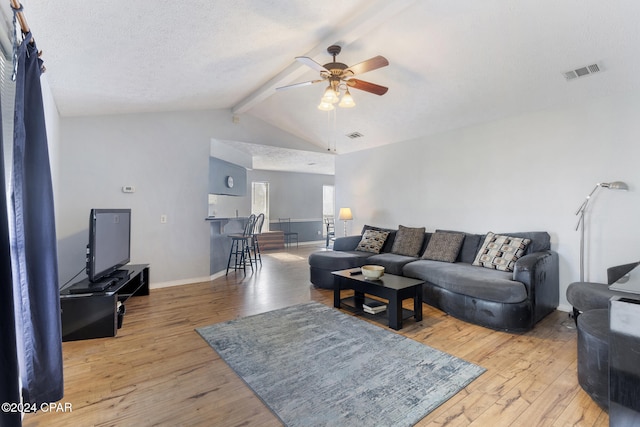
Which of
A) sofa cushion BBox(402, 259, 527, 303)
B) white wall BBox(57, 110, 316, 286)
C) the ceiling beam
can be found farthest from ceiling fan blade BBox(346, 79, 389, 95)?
white wall BBox(57, 110, 316, 286)

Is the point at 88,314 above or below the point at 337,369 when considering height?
above

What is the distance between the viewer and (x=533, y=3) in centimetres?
234

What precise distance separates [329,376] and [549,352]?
1835 millimetres

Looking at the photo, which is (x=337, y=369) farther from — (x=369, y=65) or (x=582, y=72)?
(x=582, y=72)

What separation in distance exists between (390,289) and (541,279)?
1534 mm

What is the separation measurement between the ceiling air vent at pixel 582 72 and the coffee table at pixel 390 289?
2503mm

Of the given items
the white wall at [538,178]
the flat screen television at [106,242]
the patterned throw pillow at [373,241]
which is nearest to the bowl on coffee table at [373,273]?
the patterned throw pillow at [373,241]

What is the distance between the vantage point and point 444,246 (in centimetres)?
428

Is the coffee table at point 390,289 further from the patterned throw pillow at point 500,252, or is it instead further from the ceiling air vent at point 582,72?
the ceiling air vent at point 582,72

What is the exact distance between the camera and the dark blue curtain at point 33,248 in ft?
4.99

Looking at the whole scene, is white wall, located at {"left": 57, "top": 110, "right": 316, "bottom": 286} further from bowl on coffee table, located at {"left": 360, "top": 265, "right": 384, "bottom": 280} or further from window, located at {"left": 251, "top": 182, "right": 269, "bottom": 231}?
window, located at {"left": 251, "top": 182, "right": 269, "bottom": 231}

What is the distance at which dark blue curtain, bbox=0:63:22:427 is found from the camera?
1158 millimetres

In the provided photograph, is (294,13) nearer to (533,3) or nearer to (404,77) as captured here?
(404,77)

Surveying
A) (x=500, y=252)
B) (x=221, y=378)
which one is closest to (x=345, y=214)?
(x=500, y=252)
